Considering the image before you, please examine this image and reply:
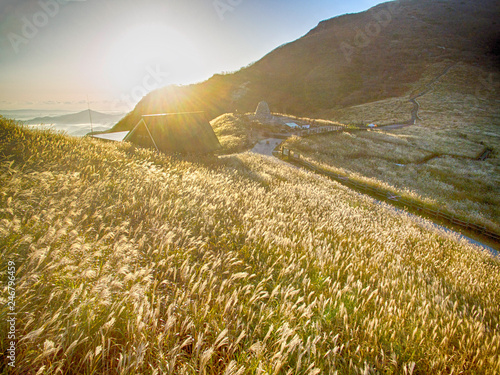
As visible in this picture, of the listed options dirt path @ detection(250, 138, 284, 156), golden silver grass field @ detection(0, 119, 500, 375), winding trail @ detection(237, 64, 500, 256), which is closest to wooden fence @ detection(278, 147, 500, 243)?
winding trail @ detection(237, 64, 500, 256)

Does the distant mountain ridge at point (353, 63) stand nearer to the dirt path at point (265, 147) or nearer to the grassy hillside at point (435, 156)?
the grassy hillside at point (435, 156)

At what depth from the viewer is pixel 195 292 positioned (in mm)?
2531

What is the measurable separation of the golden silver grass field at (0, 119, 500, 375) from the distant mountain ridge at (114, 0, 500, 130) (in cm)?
8627

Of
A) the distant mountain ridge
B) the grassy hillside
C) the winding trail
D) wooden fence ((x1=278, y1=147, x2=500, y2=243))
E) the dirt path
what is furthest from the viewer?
the distant mountain ridge

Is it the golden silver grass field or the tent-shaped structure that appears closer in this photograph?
the golden silver grass field

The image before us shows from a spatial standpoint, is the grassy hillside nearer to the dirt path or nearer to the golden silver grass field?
the dirt path

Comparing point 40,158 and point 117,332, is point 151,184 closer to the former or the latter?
point 40,158

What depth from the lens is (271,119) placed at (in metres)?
58.3

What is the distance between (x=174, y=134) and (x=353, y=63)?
145 metres

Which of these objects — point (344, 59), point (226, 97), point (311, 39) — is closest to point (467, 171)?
point (226, 97)

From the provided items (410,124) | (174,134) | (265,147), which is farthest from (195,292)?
(410,124)

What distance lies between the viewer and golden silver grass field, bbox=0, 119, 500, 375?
1.82 metres

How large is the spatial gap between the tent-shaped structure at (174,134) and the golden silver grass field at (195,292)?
13.4m

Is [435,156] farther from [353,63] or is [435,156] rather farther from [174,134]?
[353,63]
